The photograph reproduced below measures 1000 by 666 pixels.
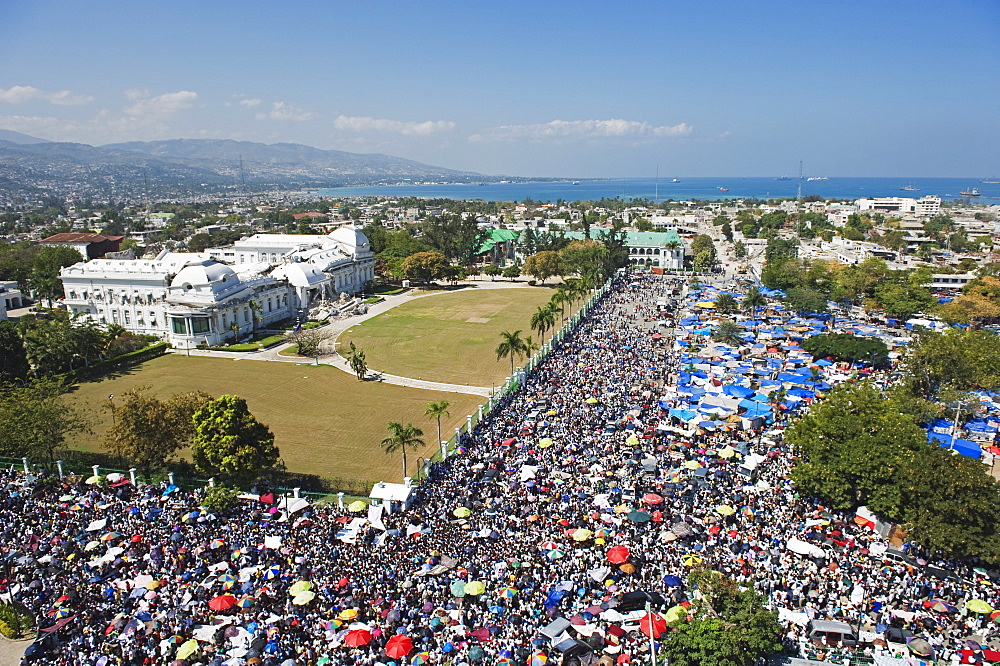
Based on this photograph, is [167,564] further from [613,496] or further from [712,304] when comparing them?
[712,304]

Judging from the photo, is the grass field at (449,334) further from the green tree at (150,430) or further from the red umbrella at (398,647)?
the red umbrella at (398,647)

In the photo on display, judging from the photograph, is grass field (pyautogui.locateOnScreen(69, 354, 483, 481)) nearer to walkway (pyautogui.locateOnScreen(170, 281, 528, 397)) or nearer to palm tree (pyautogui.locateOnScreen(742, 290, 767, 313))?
walkway (pyautogui.locateOnScreen(170, 281, 528, 397))

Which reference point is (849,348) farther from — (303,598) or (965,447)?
(303,598)

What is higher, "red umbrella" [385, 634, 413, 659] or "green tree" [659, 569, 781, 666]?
"green tree" [659, 569, 781, 666]

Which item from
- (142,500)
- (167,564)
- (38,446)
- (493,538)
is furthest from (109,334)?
(493,538)

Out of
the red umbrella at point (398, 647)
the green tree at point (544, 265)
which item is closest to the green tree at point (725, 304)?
the green tree at point (544, 265)

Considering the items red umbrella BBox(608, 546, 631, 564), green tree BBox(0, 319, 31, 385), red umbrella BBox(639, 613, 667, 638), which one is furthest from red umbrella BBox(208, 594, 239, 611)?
green tree BBox(0, 319, 31, 385)

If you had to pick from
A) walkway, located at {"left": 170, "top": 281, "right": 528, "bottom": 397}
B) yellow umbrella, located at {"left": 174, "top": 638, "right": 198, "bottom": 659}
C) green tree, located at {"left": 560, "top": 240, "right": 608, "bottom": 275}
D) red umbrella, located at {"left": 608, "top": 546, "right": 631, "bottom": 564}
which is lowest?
walkway, located at {"left": 170, "top": 281, "right": 528, "bottom": 397}
